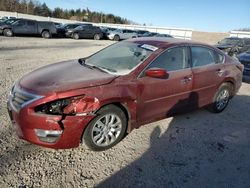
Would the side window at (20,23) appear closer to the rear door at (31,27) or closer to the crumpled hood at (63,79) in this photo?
the rear door at (31,27)

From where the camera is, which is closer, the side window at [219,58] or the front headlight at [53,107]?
the front headlight at [53,107]

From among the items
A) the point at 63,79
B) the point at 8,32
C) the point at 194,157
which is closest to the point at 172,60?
the point at 194,157

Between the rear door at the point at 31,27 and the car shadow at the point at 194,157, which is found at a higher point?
the rear door at the point at 31,27

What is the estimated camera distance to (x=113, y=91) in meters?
3.41

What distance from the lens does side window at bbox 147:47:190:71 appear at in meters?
4.02

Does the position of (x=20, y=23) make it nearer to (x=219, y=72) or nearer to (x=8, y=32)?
(x=8, y=32)

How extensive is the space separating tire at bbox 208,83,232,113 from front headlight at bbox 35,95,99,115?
3076 mm

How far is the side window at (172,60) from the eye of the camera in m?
4.02

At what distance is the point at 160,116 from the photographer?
4242 millimetres

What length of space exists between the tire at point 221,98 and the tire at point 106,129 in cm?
247

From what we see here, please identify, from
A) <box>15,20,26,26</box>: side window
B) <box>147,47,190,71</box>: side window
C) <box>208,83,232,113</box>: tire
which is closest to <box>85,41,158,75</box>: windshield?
<box>147,47,190,71</box>: side window

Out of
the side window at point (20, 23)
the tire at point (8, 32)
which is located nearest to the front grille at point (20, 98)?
the tire at point (8, 32)

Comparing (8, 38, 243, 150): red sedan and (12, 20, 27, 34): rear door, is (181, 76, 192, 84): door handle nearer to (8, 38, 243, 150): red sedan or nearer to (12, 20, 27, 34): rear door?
(8, 38, 243, 150): red sedan

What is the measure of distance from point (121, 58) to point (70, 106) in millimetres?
1490
